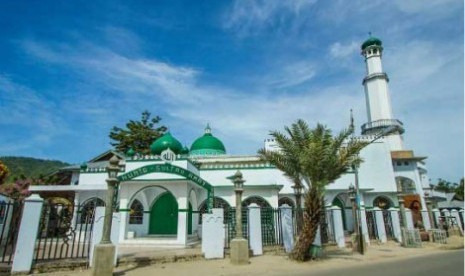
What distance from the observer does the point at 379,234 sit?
701 inches

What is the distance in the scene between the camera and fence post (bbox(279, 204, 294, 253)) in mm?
13242

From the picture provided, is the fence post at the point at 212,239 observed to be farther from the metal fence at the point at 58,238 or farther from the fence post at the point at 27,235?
the fence post at the point at 27,235

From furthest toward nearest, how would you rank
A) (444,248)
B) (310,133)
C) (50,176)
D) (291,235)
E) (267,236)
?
(50,176), (444,248), (267,236), (291,235), (310,133)

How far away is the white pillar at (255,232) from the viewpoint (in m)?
12.5

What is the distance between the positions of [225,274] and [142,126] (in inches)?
933

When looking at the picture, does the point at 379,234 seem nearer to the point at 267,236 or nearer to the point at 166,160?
the point at 267,236

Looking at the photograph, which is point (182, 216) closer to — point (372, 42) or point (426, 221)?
point (426, 221)

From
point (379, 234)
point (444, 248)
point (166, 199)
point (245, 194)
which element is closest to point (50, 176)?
point (166, 199)

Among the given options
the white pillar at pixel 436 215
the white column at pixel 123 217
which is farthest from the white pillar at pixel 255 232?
the white pillar at pixel 436 215

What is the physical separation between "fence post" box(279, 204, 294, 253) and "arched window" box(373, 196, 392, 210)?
13.3 meters

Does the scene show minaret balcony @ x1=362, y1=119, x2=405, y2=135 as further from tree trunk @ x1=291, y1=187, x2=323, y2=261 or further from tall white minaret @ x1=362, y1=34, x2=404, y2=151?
tree trunk @ x1=291, y1=187, x2=323, y2=261

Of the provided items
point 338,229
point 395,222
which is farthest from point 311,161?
point 395,222

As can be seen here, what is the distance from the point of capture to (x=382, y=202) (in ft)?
79.8

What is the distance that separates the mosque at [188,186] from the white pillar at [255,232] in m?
3.14
